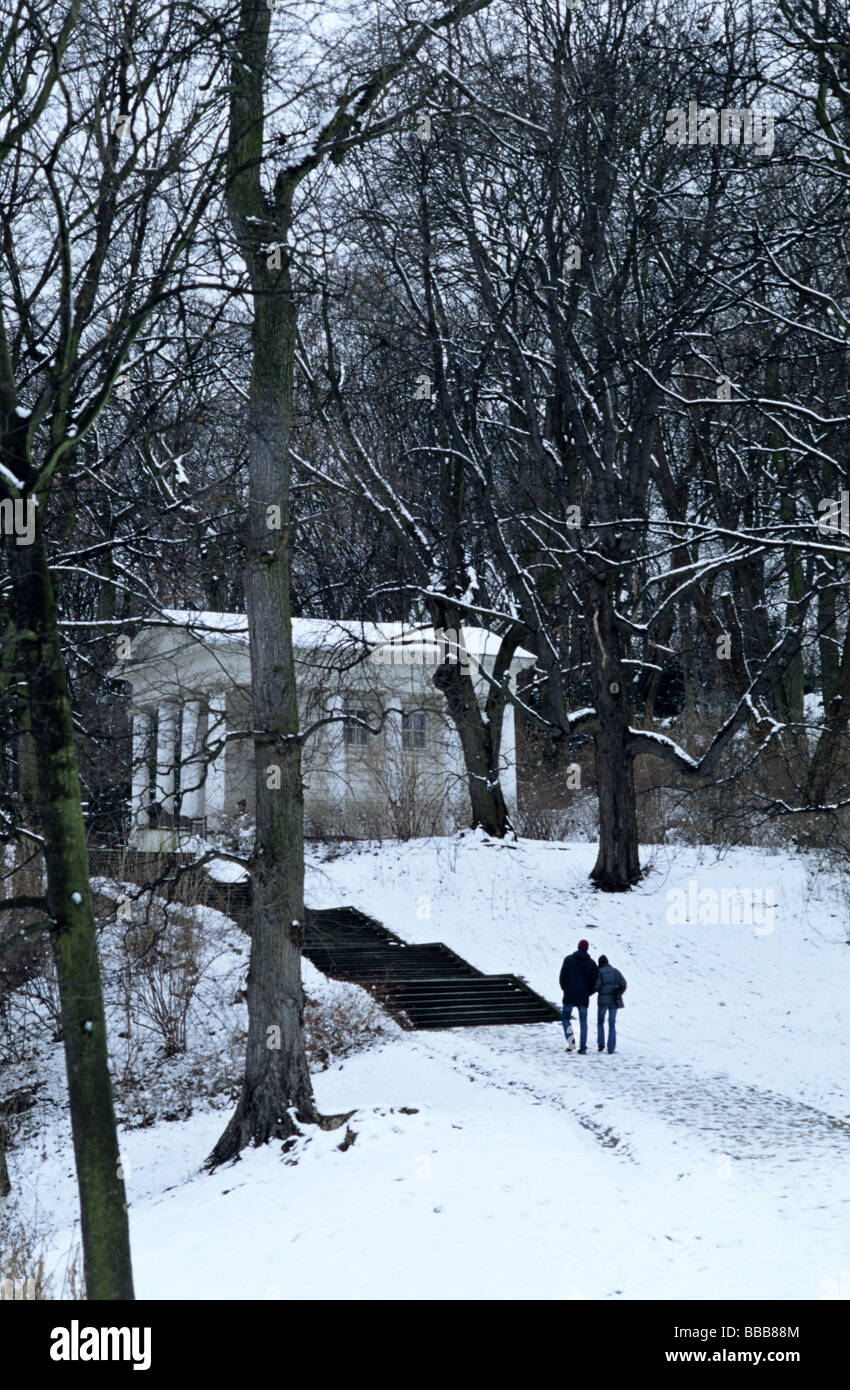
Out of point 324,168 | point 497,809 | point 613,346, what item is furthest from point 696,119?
point 497,809

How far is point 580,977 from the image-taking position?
15523mm

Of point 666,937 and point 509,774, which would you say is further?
point 509,774

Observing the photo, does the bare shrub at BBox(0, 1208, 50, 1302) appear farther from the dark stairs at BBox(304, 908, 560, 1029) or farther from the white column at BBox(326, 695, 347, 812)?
the white column at BBox(326, 695, 347, 812)

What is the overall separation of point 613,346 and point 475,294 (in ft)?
25.1

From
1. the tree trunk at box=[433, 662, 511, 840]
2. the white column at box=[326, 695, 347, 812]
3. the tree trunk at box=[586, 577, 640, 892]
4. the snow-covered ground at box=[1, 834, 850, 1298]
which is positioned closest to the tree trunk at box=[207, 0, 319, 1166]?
the snow-covered ground at box=[1, 834, 850, 1298]

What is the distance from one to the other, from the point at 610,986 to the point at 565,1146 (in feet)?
14.9

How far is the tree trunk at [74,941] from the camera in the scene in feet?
21.3

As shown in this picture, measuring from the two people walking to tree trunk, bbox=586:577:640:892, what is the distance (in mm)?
6902

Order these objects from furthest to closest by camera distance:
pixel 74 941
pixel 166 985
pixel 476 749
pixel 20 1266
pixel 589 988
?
pixel 476 749 → pixel 166 985 → pixel 589 988 → pixel 20 1266 → pixel 74 941

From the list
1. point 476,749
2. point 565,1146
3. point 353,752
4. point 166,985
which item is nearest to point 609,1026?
point 565,1146

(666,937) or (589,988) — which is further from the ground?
(589,988)

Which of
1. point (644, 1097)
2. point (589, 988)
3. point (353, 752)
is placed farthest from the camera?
point (353, 752)

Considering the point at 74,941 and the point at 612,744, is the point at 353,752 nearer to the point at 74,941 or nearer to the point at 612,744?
the point at 612,744

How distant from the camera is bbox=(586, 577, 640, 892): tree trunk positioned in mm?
22281
